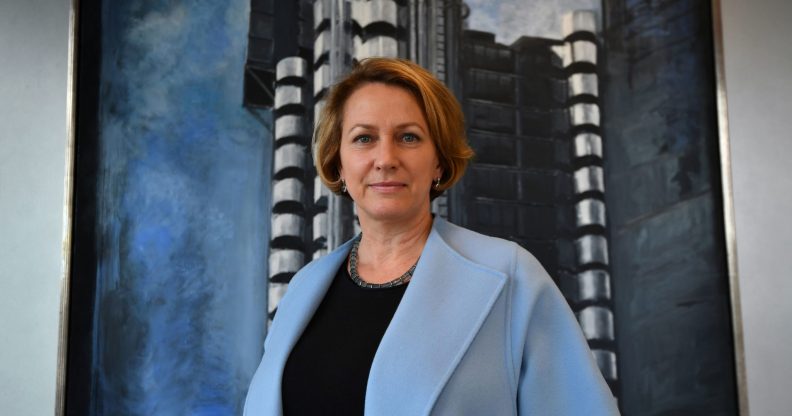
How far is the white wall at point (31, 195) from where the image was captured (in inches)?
80.0

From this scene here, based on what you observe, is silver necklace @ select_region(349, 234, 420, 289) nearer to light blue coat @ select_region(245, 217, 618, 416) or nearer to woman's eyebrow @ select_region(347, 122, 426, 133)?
light blue coat @ select_region(245, 217, 618, 416)

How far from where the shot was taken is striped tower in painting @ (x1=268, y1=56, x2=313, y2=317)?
2174mm

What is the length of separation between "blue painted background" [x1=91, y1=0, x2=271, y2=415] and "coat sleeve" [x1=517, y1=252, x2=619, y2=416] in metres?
1.20

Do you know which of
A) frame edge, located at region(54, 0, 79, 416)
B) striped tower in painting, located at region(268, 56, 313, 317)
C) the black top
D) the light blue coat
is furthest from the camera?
striped tower in painting, located at region(268, 56, 313, 317)

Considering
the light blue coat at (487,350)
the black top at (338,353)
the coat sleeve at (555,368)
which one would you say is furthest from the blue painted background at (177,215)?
the coat sleeve at (555,368)

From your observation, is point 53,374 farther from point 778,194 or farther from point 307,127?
point 778,194

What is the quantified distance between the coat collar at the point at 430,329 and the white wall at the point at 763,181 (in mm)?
1685

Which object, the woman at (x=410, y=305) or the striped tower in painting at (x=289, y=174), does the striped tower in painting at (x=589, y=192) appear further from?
the woman at (x=410, y=305)

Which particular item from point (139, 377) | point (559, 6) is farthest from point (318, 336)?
point (559, 6)

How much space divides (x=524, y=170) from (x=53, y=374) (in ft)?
5.38

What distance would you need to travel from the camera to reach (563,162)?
2.41 metres

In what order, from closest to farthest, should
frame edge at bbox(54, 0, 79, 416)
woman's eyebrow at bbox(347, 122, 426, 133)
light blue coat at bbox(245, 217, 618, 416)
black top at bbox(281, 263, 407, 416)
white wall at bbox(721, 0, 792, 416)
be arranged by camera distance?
light blue coat at bbox(245, 217, 618, 416), black top at bbox(281, 263, 407, 416), woman's eyebrow at bbox(347, 122, 426, 133), frame edge at bbox(54, 0, 79, 416), white wall at bbox(721, 0, 792, 416)

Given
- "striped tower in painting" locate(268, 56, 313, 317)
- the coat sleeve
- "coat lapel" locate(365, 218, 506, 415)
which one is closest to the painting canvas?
"striped tower in painting" locate(268, 56, 313, 317)

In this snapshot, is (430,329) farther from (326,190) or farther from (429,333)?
(326,190)
